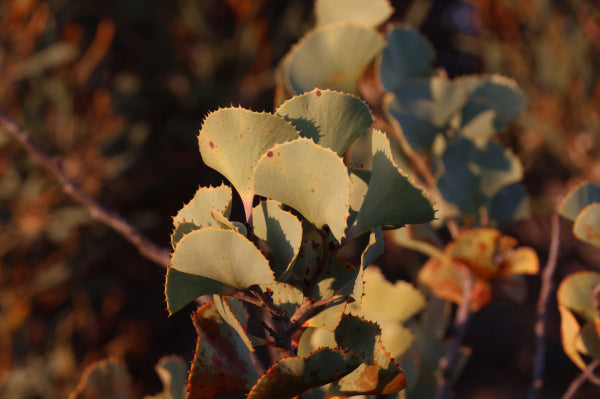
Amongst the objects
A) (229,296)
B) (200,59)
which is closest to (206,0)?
(200,59)

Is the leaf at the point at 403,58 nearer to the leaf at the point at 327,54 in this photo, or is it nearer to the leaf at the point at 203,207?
the leaf at the point at 327,54

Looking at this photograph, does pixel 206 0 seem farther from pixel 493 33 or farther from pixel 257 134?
pixel 257 134

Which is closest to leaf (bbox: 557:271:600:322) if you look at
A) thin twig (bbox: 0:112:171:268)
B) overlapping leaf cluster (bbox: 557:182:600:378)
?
overlapping leaf cluster (bbox: 557:182:600:378)

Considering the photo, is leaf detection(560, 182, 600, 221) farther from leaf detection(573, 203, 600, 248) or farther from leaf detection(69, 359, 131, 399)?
leaf detection(69, 359, 131, 399)

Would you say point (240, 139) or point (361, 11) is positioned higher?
point (361, 11)

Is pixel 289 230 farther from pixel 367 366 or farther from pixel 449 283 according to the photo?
pixel 449 283

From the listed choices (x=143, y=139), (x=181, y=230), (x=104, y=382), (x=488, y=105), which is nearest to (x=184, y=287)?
(x=181, y=230)

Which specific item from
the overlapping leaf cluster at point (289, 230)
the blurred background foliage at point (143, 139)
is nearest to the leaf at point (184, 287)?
the overlapping leaf cluster at point (289, 230)
